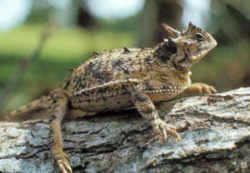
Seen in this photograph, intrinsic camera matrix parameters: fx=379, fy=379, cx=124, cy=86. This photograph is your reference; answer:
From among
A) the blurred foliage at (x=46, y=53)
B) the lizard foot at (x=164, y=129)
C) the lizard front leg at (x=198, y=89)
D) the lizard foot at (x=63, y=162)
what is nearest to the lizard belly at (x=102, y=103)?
the lizard foot at (x=164, y=129)

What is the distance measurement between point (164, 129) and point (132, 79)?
0.76m

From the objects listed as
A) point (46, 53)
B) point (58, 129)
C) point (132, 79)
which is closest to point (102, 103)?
point (132, 79)

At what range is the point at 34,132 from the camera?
→ 4.88 metres

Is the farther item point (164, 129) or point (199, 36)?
point (199, 36)

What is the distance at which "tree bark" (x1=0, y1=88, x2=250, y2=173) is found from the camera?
4.07 m

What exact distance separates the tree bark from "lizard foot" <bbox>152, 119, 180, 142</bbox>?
84 mm

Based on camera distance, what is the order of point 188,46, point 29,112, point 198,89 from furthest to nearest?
point 29,112 < point 198,89 < point 188,46

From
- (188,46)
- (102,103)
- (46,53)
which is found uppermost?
(46,53)

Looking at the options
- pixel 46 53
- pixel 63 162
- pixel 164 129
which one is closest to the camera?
pixel 164 129

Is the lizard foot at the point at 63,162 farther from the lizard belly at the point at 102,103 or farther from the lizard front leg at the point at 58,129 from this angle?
the lizard belly at the point at 102,103

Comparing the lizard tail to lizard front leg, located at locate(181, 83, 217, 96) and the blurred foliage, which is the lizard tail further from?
the blurred foliage

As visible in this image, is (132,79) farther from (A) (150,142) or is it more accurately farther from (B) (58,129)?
(B) (58,129)

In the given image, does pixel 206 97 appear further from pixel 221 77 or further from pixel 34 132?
pixel 221 77

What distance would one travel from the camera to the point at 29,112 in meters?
5.74
